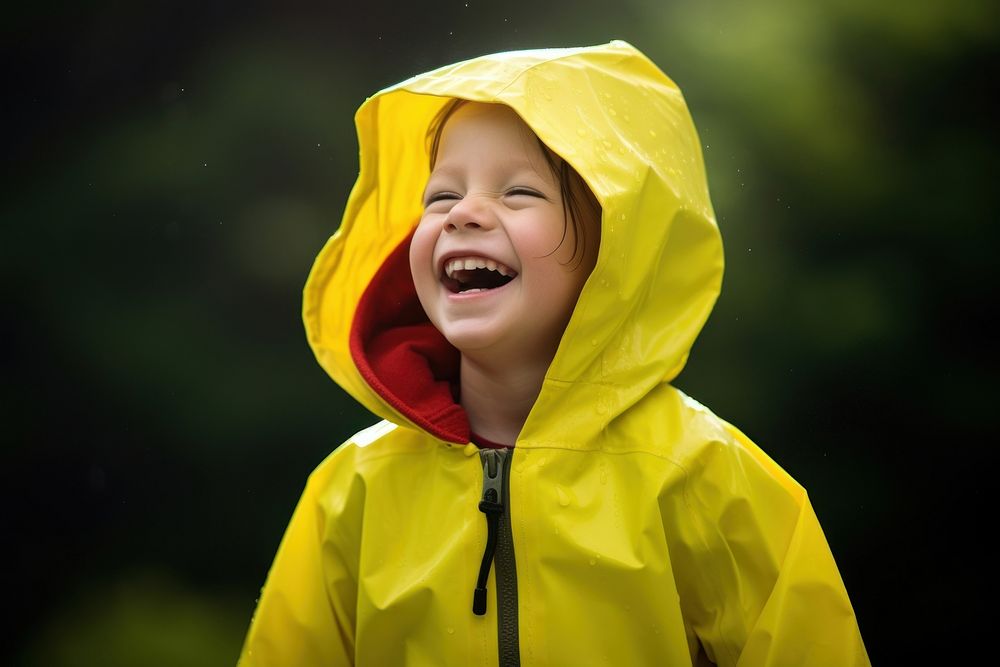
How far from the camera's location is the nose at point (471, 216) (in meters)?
1.40

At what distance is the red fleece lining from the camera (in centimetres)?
150

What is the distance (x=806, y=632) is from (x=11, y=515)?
7.03 ft

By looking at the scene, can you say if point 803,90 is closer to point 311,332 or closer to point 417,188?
point 417,188

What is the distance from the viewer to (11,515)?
260 centimetres

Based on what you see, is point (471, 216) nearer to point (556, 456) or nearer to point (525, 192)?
point (525, 192)

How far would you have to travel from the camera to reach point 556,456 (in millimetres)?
1414

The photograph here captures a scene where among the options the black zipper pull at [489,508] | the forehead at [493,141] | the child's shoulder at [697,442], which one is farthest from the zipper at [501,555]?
the forehead at [493,141]

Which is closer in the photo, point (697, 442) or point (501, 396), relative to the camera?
point (697, 442)

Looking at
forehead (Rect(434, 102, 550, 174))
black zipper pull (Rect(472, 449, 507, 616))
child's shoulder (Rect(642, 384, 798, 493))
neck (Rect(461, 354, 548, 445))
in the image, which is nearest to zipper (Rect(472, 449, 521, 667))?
black zipper pull (Rect(472, 449, 507, 616))

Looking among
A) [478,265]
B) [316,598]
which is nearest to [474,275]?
[478,265]

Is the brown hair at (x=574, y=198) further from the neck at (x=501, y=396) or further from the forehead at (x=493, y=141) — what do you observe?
the neck at (x=501, y=396)

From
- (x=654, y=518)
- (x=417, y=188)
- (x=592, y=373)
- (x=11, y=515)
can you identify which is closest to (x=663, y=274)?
(x=592, y=373)

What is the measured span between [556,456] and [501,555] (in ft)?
0.54

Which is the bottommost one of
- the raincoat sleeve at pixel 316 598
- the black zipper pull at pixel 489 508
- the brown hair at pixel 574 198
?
the raincoat sleeve at pixel 316 598
